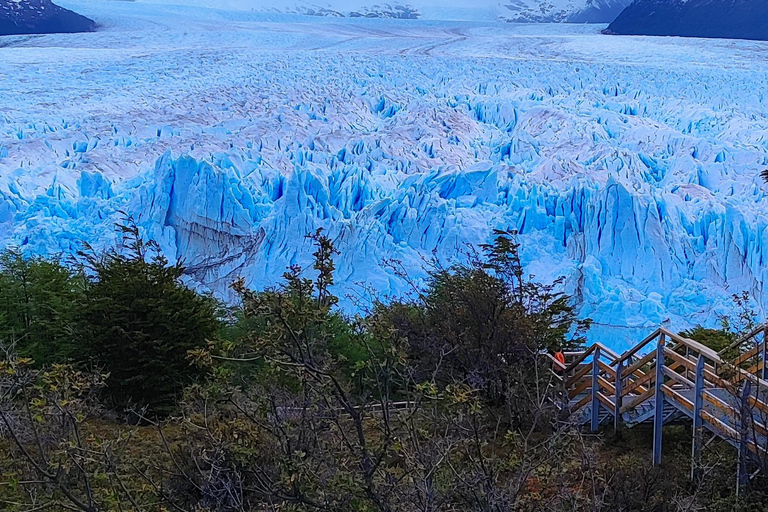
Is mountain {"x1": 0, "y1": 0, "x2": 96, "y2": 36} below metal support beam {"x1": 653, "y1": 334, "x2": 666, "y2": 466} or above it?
above

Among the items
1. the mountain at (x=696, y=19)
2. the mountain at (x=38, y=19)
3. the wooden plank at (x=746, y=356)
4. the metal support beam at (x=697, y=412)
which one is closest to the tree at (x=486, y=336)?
the metal support beam at (x=697, y=412)

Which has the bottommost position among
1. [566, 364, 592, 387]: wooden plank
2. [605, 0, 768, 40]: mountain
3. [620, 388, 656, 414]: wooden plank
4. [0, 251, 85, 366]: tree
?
[0, 251, 85, 366]: tree

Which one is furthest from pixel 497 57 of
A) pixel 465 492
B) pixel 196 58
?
pixel 465 492

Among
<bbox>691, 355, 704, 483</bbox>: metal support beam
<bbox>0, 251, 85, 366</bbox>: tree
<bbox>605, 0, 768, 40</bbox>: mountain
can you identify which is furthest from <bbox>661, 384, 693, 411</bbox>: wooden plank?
<bbox>605, 0, 768, 40</bbox>: mountain

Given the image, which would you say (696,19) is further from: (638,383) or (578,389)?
(638,383)

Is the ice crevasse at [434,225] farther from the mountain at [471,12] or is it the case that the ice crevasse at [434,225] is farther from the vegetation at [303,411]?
the mountain at [471,12]

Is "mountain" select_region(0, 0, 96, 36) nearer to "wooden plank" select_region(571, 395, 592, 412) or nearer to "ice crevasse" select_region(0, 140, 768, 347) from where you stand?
"ice crevasse" select_region(0, 140, 768, 347)

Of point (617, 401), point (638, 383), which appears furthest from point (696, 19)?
point (638, 383)
